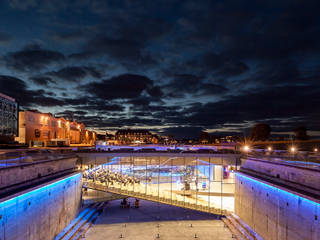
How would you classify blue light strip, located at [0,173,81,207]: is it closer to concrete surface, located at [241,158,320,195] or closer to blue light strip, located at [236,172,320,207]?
blue light strip, located at [236,172,320,207]

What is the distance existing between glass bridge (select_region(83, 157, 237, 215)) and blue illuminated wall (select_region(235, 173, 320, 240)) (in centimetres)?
287

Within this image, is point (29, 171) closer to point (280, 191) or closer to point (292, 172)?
point (280, 191)

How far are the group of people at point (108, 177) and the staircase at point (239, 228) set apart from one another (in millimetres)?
10581

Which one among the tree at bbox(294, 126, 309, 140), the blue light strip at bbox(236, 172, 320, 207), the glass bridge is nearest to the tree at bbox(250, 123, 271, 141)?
the tree at bbox(294, 126, 309, 140)

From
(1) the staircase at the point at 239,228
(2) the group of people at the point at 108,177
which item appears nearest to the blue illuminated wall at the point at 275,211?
(1) the staircase at the point at 239,228

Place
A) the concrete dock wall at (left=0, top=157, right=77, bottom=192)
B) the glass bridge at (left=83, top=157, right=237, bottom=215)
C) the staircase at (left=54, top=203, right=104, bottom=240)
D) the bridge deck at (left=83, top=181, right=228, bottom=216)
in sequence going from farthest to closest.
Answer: the glass bridge at (left=83, top=157, right=237, bottom=215) → the bridge deck at (left=83, top=181, right=228, bottom=216) → the staircase at (left=54, top=203, right=104, bottom=240) → the concrete dock wall at (left=0, top=157, right=77, bottom=192)

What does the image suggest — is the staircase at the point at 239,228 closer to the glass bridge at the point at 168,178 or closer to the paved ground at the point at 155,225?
the paved ground at the point at 155,225

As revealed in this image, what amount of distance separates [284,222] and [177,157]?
13873 millimetres

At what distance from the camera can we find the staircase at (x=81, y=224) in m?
19.3

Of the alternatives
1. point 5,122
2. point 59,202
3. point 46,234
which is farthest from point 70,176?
point 5,122

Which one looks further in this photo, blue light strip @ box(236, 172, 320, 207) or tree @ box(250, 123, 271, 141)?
tree @ box(250, 123, 271, 141)

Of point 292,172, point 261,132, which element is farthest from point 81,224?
point 261,132

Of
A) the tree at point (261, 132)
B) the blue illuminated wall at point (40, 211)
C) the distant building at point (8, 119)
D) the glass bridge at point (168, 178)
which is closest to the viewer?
the blue illuminated wall at point (40, 211)

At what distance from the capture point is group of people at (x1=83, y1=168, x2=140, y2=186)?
2681cm
